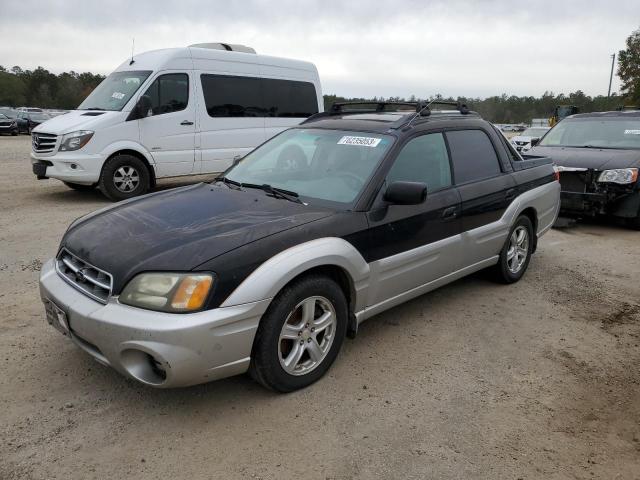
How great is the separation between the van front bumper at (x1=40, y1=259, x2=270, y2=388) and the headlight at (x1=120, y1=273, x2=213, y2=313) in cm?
4

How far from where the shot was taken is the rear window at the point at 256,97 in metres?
8.93

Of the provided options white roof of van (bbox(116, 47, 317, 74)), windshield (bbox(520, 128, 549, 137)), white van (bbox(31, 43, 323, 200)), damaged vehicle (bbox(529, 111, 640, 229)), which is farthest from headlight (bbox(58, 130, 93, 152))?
windshield (bbox(520, 128, 549, 137))

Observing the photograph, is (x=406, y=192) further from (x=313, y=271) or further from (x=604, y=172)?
(x=604, y=172)

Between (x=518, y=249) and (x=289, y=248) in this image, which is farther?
(x=518, y=249)

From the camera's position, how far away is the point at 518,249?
4992 mm

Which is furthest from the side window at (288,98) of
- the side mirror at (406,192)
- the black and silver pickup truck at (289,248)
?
the side mirror at (406,192)

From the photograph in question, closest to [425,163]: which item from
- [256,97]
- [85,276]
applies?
[85,276]

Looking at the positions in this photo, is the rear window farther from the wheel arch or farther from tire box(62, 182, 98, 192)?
the wheel arch

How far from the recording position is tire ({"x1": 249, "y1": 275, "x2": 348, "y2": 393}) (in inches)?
109

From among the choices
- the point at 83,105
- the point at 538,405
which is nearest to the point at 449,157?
the point at 538,405

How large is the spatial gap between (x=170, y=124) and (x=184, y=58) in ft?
3.65

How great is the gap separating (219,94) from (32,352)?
648 centimetres

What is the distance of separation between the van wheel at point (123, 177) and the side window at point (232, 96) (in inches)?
61.7

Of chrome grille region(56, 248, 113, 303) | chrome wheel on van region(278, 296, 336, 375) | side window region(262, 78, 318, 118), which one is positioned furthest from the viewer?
side window region(262, 78, 318, 118)
